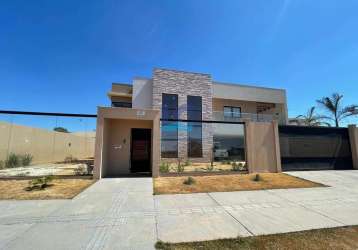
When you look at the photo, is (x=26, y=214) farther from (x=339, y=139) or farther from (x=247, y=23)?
(x=339, y=139)

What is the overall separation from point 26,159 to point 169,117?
432 inches

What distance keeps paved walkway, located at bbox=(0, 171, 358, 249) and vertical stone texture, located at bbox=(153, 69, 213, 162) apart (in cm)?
1120

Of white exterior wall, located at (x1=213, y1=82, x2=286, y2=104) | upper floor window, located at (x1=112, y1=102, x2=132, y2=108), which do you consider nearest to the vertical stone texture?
white exterior wall, located at (x1=213, y1=82, x2=286, y2=104)

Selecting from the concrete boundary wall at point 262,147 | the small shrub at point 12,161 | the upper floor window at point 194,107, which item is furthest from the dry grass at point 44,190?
the upper floor window at point 194,107

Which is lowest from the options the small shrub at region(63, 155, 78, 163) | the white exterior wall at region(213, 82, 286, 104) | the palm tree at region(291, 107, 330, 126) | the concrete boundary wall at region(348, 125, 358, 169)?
the small shrub at region(63, 155, 78, 163)

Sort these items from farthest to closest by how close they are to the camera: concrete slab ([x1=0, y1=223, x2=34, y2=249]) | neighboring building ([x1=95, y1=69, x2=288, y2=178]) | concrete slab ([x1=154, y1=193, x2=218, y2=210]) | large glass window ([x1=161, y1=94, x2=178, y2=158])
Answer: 1. large glass window ([x1=161, y1=94, x2=178, y2=158])
2. neighboring building ([x1=95, y1=69, x2=288, y2=178])
3. concrete slab ([x1=154, y1=193, x2=218, y2=210])
4. concrete slab ([x1=0, y1=223, x2=34, y2=249])

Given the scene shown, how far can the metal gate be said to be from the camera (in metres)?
11.1

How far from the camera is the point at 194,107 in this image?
18906mm

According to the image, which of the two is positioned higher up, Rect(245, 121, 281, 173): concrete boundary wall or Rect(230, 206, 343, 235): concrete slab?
Rect(245, 121, 281, 173): concrete boundary wall

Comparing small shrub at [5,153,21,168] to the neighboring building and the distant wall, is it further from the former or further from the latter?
the neighboring building

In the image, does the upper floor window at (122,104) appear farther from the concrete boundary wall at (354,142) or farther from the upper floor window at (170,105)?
the concrete boundary wall at (354,142)

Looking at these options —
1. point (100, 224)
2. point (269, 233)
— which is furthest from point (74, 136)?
point (269, 233)

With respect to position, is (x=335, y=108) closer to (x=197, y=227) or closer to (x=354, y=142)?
(x=354, y=142)

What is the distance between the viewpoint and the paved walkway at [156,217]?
127 inches
